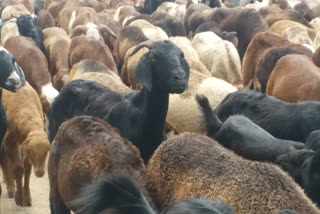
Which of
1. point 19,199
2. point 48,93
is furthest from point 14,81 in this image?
point 48,93

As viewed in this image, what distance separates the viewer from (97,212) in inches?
118

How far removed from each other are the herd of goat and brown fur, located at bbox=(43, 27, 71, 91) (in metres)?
0.03

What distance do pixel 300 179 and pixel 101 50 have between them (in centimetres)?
672

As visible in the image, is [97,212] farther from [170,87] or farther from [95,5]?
[95,5]

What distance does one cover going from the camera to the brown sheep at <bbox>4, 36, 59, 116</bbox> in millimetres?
8734

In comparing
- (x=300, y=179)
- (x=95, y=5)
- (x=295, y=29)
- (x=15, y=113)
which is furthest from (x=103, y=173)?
(x=95, y=5)

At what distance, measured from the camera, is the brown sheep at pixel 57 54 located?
1038cm

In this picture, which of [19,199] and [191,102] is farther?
[191,102]

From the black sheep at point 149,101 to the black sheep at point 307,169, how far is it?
1.55 metres

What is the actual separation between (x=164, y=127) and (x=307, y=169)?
96.6 inches

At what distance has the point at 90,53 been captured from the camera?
10.5 metres

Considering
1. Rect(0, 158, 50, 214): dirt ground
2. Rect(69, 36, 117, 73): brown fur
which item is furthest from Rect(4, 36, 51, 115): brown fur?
Rect(0, 158, 50, 214): dirt ground

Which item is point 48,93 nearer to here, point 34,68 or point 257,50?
point 34,68

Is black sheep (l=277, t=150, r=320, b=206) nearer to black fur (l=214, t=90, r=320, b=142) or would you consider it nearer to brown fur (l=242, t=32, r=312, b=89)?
black fur (l=214, t=90, r=320, b=142)
